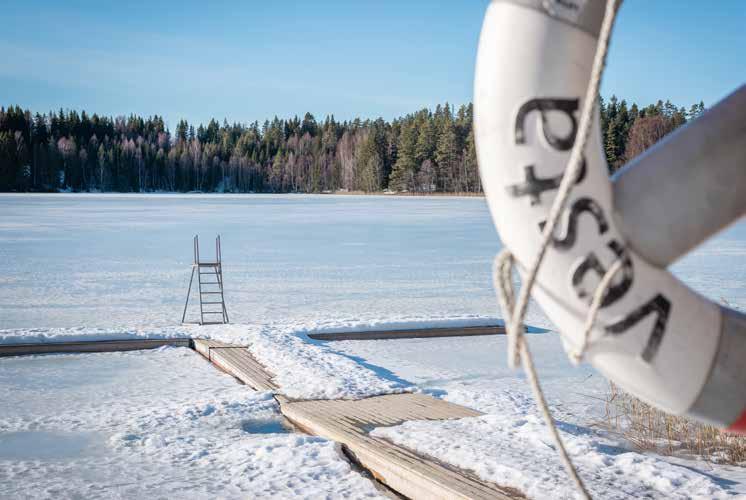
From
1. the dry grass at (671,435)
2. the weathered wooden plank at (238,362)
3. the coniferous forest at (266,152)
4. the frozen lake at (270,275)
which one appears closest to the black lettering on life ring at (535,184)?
the dry grass at (671,435)

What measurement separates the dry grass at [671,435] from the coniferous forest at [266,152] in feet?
211

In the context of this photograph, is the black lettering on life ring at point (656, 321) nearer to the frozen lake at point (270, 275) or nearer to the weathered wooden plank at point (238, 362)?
the weathered wooden plank at point (238, 362)

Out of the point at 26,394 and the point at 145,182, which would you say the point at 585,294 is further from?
the point at 145,182

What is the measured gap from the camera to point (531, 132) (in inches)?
56.1

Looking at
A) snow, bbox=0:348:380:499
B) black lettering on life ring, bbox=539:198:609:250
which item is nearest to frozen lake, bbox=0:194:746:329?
snow, bbox=0:348:380:499

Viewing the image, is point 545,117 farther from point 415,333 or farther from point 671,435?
point 415,333

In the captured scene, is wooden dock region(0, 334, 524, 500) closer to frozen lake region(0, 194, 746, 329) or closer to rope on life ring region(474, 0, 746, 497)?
frozen lake region(0, 194, 746, 329)

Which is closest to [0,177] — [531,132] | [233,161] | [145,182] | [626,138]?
[145,182]

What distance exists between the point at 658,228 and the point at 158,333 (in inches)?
281

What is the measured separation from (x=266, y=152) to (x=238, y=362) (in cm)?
11941

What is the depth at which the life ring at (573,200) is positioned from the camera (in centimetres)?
142

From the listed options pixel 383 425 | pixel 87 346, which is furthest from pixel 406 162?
pixel 383 425

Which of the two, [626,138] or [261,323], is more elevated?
[626,138]

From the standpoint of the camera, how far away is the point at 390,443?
4238 millimetres
